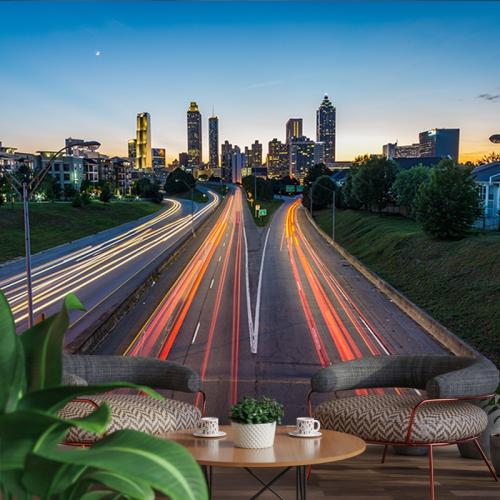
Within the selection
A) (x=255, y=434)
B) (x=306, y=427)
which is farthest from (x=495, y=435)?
A: (x=255, y=434)

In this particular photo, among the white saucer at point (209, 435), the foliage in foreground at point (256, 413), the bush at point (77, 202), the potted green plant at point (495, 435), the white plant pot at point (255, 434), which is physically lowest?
the bush at point (77, 202)

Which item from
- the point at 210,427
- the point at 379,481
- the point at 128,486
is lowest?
the point at 379,481

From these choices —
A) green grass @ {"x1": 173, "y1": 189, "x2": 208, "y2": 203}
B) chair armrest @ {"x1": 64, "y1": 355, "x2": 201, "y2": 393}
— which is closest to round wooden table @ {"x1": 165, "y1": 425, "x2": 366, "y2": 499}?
chair armrest @ {"x1": 64, "y1": 355, "x2": 201, "y2": 393}

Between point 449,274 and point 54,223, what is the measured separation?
157ft

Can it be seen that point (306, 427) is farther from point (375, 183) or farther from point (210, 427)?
point (375, 183)

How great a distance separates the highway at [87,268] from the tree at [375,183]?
1966 centimetres

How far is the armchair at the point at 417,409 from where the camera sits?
5.57 m

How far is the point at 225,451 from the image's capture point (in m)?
4.78

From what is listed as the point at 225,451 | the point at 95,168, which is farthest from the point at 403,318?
the point at 95,168

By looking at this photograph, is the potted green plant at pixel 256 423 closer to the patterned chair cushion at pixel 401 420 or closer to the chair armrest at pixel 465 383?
the patterned chair cushion at pixel 401 420

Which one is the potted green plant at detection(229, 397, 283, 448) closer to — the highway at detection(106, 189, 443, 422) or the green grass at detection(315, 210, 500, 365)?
the highway at detection(106, 189, 443, 422)

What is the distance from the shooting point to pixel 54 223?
70875 mm

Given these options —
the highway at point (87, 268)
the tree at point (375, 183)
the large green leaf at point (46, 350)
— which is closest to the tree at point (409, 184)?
the tree at point (375, 183)

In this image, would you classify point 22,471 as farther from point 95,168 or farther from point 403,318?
point 95,168
